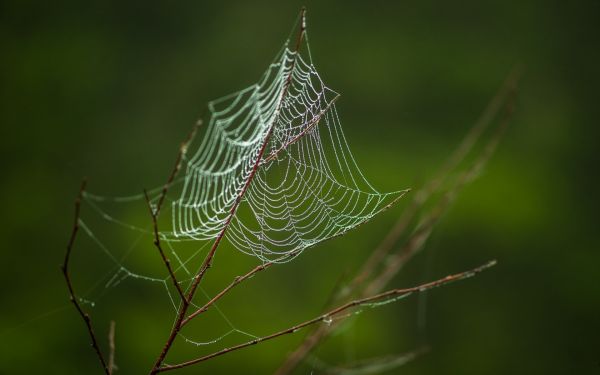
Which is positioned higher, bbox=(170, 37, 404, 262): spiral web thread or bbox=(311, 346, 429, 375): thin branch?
bbox=(170, 37, 404, 262): spiral web thread

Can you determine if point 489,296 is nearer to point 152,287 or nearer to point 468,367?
point 468,367

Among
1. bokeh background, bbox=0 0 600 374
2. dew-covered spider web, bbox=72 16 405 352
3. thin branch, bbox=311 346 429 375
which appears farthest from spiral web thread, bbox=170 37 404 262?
bokeh background, bbox=0 0 600 374

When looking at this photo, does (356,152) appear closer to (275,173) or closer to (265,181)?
(275,173)

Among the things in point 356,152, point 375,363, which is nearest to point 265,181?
point 375,363

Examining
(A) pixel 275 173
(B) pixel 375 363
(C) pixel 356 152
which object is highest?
(A) pixel 275 173

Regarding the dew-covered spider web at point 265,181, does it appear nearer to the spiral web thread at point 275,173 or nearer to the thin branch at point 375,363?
the spiral web thread at point 275,173

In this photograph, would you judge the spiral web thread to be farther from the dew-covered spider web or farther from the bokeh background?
the bokeh background

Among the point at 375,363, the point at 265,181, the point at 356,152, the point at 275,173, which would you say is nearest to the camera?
the point at 375,363

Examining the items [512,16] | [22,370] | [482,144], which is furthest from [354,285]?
[512,16]
